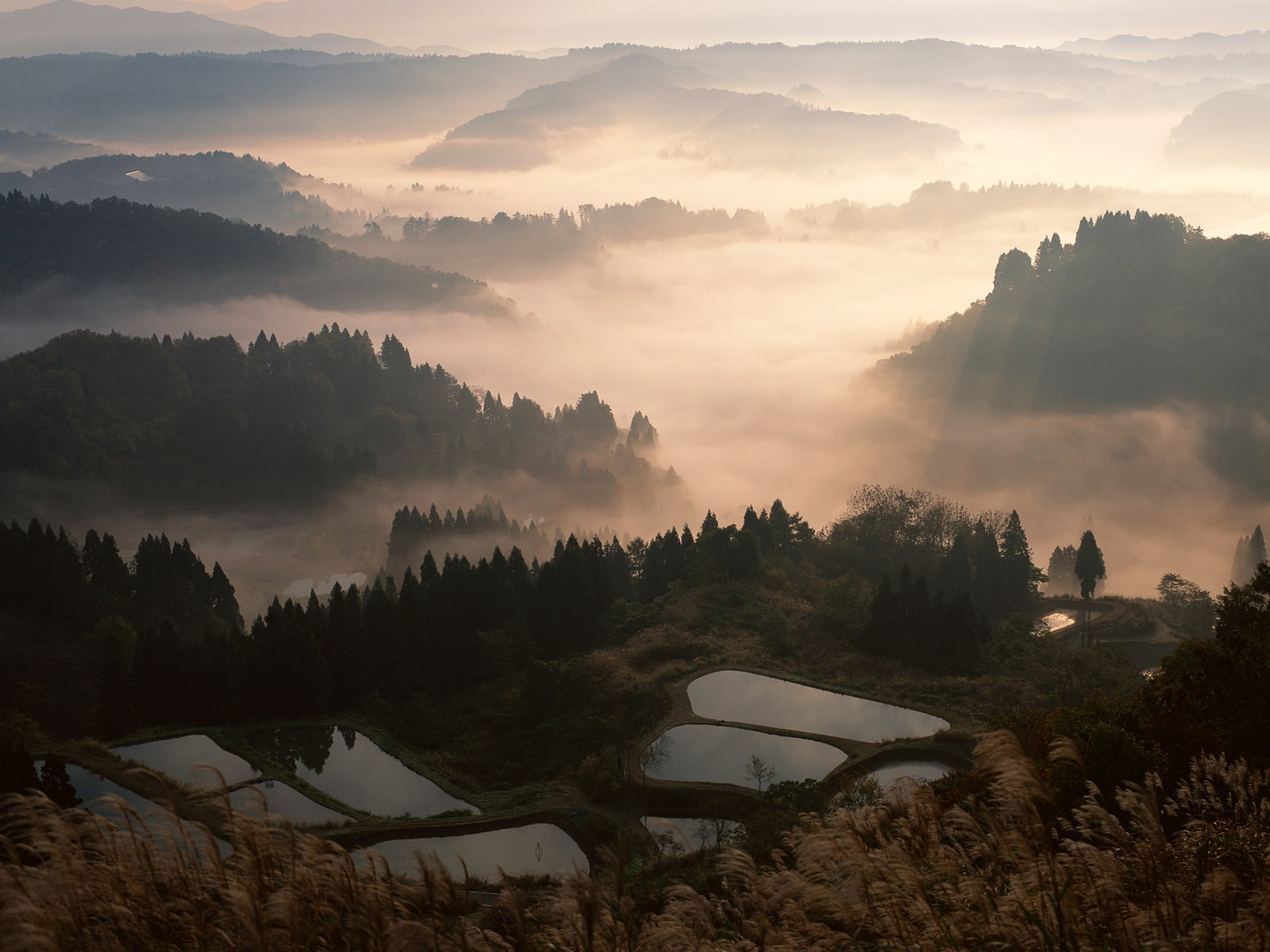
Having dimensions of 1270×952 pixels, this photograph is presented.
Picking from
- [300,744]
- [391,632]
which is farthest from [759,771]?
[391,632]

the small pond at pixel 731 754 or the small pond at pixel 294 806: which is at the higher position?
the small pond at pixel 731 754

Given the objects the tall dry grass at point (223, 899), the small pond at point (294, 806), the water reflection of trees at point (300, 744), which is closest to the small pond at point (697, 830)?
the small pond at point (294, 806)

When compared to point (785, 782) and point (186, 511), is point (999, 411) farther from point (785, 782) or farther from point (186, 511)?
point (785, 782)

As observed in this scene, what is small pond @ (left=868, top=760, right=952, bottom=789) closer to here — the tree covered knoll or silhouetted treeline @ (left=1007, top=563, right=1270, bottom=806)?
silhouetted treeline @ (left=1007, top=563, right=1270, bottom=806)

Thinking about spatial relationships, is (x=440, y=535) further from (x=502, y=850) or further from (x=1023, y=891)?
(x=1023, y=891)

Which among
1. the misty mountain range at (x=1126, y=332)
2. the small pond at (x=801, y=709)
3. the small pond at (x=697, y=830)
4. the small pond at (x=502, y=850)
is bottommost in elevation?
the small pond at (x=502, y=850)

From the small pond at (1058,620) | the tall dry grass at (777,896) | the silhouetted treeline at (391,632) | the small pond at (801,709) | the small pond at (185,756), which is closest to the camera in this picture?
the tall dry grass at (777,896)

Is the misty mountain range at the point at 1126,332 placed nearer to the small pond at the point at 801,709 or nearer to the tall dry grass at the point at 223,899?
the small pond at the point at 801,709

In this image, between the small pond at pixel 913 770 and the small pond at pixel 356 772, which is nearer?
the small pond at pixel 913 770
